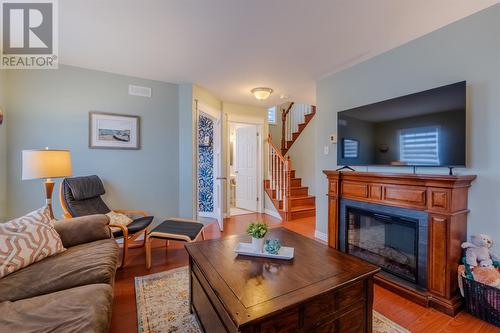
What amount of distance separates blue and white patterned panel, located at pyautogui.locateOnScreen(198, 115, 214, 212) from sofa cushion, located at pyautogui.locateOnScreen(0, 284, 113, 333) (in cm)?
342

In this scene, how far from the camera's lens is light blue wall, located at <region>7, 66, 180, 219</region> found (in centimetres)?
274

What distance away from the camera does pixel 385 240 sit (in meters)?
2.41

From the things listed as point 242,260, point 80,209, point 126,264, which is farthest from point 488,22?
point 80,209

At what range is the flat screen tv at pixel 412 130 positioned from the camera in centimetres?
188

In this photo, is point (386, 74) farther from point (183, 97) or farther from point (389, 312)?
point (183, 97)

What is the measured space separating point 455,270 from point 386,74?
203 cm

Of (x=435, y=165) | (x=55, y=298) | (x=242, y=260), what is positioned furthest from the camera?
(x=435, y=165)

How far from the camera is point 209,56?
2.70 meters

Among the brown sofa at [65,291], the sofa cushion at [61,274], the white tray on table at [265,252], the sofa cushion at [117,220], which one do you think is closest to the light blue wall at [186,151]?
the sofa cushion at [117,220]

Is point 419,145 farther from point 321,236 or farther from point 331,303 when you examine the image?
point 321,236

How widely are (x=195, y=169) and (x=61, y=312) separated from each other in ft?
8.89

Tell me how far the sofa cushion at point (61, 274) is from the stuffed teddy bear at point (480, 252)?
2716 millimetres

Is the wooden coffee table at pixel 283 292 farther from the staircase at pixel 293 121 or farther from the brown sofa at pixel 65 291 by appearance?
the staircase at pixel 293 121
